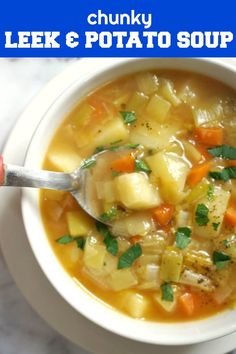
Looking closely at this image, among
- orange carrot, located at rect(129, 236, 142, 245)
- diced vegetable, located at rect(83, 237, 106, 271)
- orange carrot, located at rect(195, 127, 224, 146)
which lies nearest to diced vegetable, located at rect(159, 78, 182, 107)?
orange carrot, located at rect(195, 127, 224, 146)

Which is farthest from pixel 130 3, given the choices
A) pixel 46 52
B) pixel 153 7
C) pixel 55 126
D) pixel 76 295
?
pixel 76 295

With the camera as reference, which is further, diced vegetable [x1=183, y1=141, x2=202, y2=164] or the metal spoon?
diced vegetable [x1=183, y1=141, x2=202, y2=164]

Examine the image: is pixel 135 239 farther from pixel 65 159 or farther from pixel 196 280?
pixel 65 159

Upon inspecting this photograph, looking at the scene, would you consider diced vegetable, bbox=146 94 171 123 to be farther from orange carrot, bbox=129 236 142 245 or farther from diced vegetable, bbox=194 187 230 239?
orange carrot, bbox=129 236 142 245

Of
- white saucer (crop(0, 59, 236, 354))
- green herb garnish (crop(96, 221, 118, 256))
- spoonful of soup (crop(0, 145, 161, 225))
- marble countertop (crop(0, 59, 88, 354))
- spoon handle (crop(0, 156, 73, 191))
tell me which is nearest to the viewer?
spoon handle (crop(0, 156, 73, 191))

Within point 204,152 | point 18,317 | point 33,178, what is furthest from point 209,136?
point 18,317

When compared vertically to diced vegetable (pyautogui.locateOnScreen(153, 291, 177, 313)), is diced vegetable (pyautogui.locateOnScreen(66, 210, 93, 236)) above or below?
above

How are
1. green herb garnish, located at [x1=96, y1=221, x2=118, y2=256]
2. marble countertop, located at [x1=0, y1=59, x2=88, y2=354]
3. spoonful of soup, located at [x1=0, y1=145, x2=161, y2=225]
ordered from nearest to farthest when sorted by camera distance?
1. spoonful of soup, located at [x1=0, y1=145, x2=161, y2=225]
2. green herb garnish, located at [x1=96, y1=221, x2=118, y2=256]
3. marble countertop, located at [x1=0, y1=59, x2=88, y2=354]
